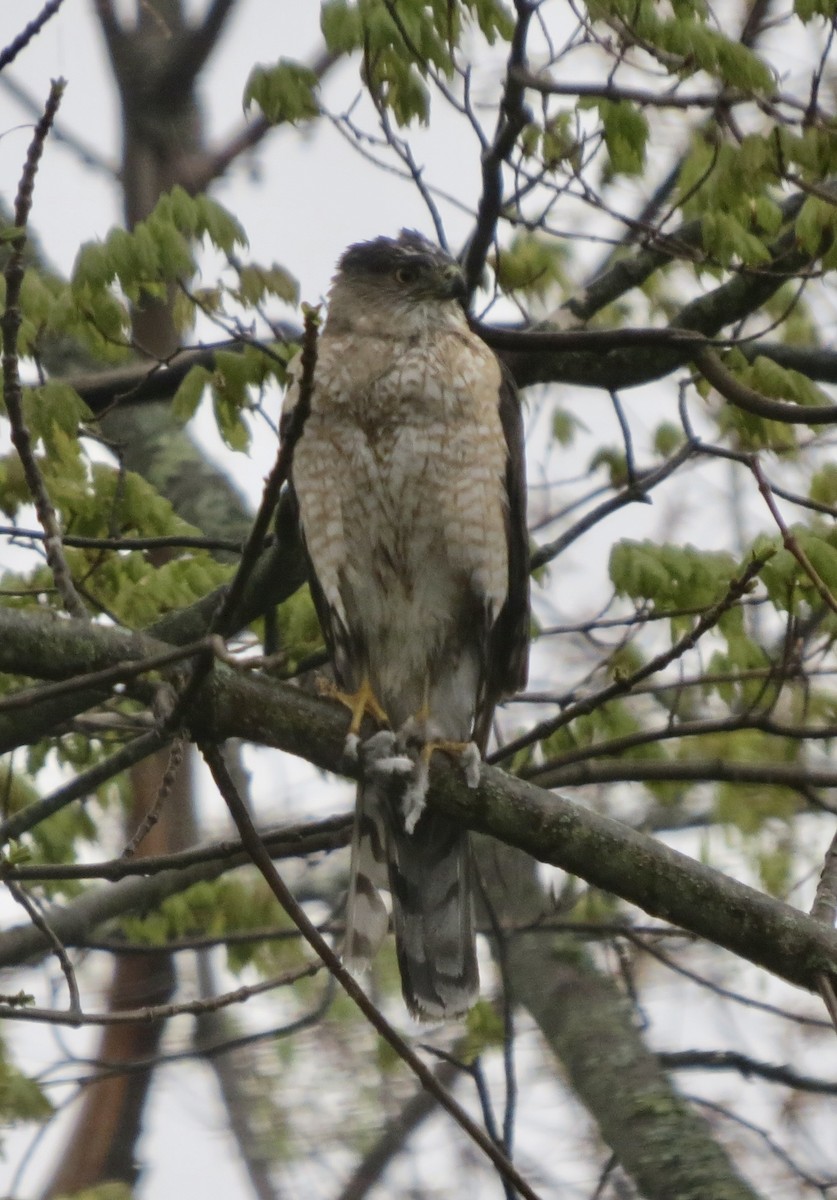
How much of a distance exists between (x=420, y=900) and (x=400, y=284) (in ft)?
6.67

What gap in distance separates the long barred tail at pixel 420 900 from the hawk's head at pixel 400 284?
62.5 inches

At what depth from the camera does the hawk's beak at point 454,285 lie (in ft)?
16.8

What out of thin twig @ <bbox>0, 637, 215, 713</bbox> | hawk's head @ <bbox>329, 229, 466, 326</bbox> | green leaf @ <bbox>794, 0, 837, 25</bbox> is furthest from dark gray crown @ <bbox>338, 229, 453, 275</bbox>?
thin twig @ <bbox>0, 637, 215, 713</bbox>

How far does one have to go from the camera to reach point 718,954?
9.10 meters

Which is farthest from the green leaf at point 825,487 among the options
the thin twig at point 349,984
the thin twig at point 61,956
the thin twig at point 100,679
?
the thin twig at point 100,679

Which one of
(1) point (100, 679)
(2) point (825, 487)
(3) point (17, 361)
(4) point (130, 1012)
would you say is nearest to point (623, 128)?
(2) point (825, 487)

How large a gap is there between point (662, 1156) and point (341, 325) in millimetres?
2987

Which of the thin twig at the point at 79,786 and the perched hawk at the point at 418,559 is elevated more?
the perched hawk at the point at 418,559

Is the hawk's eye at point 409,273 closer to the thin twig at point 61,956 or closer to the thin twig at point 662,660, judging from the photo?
the thin twig at point 662,660

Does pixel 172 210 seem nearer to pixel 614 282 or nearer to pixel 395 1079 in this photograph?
pixel 614 282

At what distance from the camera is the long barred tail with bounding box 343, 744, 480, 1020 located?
4777mm

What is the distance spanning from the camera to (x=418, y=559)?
4852 millimetres

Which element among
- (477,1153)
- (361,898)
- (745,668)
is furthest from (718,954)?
(361,898)

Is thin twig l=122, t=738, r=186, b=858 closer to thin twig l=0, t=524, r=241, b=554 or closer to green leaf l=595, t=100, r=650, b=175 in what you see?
thin twig l=0, t=524, r=241, b=554
